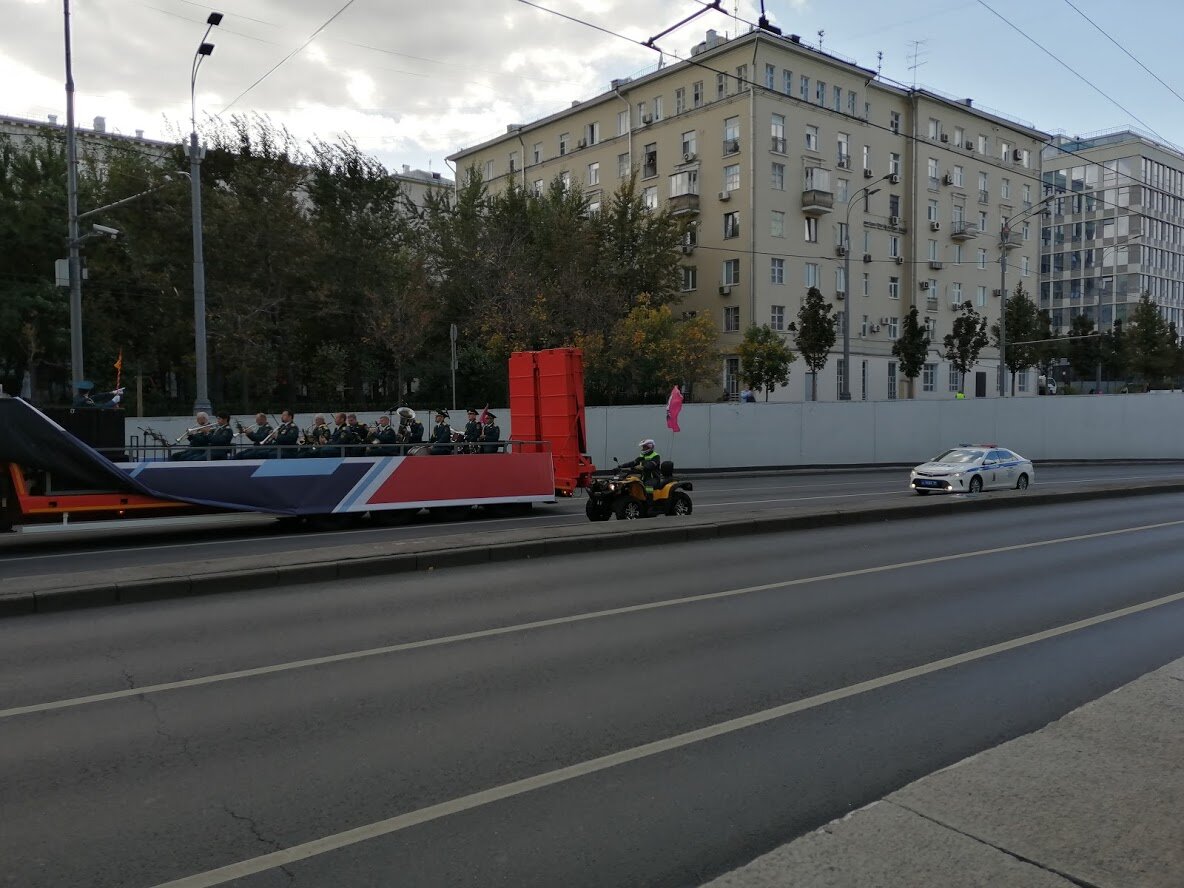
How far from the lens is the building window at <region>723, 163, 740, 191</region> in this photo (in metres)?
49.5

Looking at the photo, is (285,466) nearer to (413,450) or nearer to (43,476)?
(413,450)

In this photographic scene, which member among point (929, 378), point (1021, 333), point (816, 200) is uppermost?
point (816, 200)

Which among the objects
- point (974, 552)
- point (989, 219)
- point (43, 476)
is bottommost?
point (974, 552)

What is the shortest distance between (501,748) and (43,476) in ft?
34.5

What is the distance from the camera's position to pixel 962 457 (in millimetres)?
22266

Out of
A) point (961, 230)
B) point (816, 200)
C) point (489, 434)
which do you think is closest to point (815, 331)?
point (816, 200)

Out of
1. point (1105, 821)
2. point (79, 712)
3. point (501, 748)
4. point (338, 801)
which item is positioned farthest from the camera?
point (79, 712)

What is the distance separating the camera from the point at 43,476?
1231cm

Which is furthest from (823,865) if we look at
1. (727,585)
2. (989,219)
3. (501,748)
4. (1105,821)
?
(989,219)

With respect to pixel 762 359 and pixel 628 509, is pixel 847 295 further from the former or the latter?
pixel 628 509

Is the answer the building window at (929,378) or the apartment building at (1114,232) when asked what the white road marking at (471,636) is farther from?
the apartment building at (1114,232)

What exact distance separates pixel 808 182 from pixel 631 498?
40.9 metres

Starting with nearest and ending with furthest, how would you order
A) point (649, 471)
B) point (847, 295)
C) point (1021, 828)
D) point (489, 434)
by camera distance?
1. point (1021, 828)
2. point (649, 471)
3. point (489, 434)
4. point (847, 295)

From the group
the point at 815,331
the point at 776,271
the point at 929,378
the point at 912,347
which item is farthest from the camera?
the point at 929,378
